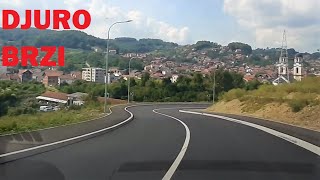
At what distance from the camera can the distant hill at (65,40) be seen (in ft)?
Answer: 131

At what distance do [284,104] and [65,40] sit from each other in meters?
27.3

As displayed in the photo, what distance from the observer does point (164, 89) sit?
11575cm

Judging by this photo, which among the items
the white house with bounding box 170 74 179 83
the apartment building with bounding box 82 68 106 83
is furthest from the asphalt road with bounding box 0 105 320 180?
the white house with bounding box 170 74 179 83

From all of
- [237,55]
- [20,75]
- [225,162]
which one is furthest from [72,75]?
[237,55]

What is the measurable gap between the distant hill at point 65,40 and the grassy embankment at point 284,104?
17.8 m

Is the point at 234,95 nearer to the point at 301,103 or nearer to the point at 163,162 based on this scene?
the point at 301,103

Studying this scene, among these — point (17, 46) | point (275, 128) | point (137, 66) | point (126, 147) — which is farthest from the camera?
point (137, 66)

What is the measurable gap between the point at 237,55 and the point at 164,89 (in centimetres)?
3655

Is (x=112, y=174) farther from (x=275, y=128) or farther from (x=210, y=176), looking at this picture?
(x=275, y=128)

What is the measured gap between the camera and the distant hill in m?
40.0

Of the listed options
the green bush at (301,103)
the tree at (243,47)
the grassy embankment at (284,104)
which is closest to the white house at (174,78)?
the tree at (243,47)

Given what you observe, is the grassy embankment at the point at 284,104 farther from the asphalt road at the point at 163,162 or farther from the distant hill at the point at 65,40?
the distant hill at the point at 65,40

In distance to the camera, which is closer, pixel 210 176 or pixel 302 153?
pixel 210 176

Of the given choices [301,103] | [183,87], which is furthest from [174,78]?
[301,103]
